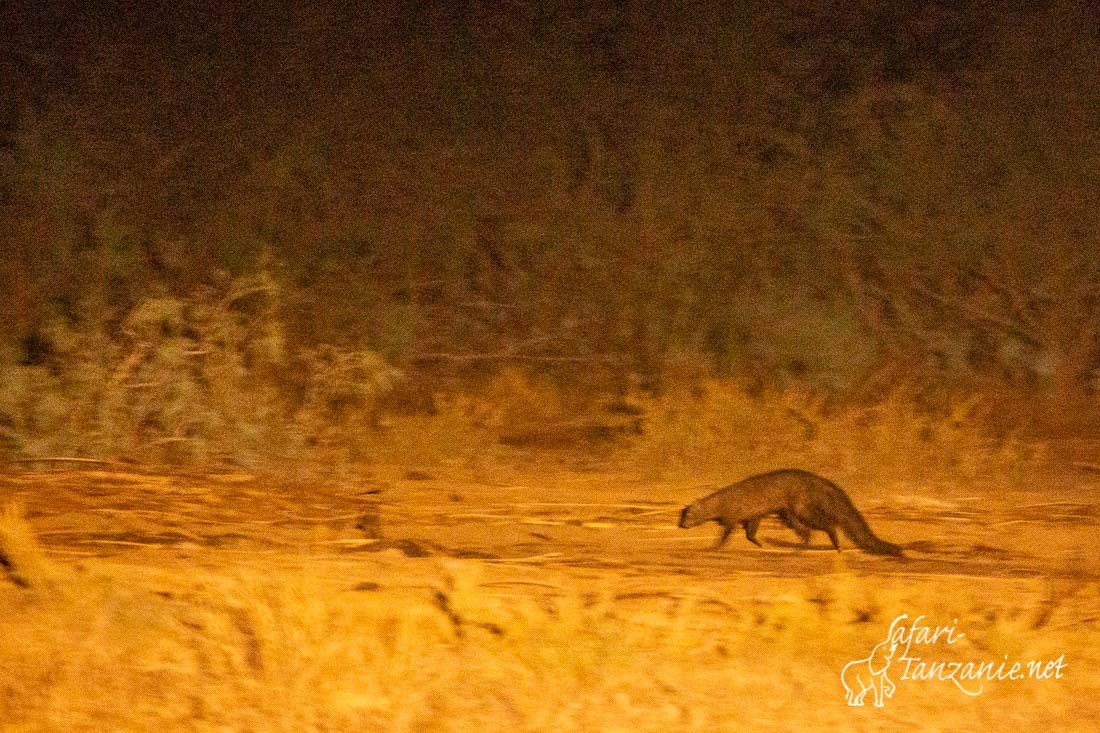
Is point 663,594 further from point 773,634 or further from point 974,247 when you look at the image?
point 974,247

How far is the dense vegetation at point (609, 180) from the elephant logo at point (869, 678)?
4.37m

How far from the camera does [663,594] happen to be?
5.23m

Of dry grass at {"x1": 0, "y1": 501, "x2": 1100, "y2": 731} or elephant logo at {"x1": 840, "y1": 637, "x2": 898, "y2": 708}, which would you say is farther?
elephant logo at {"x1": 840, "y1": 637, "x2": 898, "y2": 708}

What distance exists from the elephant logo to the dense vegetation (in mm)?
4373

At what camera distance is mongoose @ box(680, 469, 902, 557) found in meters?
6.15

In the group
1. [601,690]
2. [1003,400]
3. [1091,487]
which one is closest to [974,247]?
[1003,400]

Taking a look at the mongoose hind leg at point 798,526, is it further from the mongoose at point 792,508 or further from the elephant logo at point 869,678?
the elephant logo at point 869,678

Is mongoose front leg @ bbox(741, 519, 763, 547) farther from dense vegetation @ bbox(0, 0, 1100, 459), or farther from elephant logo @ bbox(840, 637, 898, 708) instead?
dense vegetation @ bbox(0, 0, 1100, 459)

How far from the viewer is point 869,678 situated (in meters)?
4.55

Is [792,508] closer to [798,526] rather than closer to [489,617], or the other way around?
[798,526]

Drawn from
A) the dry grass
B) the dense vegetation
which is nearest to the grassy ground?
the dry grass

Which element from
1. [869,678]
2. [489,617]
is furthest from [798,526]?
[489,617]

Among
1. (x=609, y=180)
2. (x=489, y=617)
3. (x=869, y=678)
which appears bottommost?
(x=869, y=678)

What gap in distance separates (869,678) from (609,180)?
5763 millimetres
